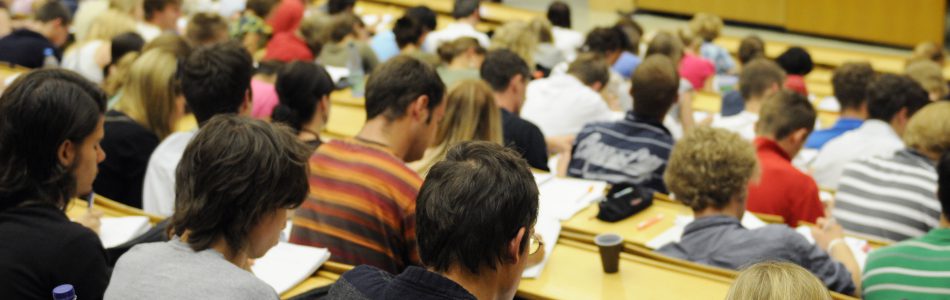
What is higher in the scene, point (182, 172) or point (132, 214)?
point (182, 172)

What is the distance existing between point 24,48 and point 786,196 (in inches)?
190

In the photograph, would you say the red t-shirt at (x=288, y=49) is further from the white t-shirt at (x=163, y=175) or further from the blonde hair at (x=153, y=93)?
the white t-shirt at (x=163, y=175)

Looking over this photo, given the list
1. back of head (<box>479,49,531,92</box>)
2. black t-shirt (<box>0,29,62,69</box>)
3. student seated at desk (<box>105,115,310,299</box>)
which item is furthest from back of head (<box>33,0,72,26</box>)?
student seated at desk (<box>105,115,310,299</box>)

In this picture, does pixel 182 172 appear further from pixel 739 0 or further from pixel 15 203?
pixel 739 0

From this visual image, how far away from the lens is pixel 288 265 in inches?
115

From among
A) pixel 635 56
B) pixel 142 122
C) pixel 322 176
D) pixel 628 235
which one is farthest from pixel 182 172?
pixel 635 56

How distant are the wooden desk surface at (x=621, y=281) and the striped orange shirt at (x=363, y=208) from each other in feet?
1.18

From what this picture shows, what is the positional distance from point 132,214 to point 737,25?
969cm

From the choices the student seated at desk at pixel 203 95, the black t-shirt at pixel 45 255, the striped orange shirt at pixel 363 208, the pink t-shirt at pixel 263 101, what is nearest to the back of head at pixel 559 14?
the pink t-shirt at pixel 263 101

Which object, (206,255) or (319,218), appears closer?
(206,255)

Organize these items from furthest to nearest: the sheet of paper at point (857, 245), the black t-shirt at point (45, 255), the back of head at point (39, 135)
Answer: the sheet of paper at point (857, 245) → the back of head at point (39, 135) → the black t-shirt at point (45, 255)

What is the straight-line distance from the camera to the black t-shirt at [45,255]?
2441 millimetres

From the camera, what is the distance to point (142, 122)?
410 centimetres

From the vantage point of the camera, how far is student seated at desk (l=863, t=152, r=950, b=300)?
299cm
